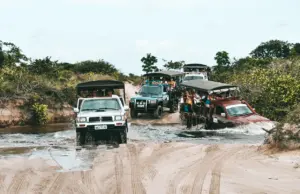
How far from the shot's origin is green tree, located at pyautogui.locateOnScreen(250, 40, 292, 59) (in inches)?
2653

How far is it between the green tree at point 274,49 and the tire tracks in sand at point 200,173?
55820mm

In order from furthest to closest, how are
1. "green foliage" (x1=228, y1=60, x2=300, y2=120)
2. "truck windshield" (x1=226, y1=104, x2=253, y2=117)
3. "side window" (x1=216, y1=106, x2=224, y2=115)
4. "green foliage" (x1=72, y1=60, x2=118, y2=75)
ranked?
1. "green foliage" (x1=72, y1=60, x2=118, y2=75)
2. "green foliage" (x1=228, y1=60, x2=300, y2=120)
3. "side window" (x1=216, y1=106, x2=224, y2=115)
4. "truck windshield" (x1=226, y1=104, x2=253, y2=117)

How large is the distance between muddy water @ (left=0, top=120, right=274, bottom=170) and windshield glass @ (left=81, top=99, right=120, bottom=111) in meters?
1.43

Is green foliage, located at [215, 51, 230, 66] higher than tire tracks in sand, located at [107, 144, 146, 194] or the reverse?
higher

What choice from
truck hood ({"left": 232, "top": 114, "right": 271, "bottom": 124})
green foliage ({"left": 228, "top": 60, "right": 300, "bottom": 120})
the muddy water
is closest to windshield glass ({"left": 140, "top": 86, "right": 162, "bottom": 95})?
the muddy water

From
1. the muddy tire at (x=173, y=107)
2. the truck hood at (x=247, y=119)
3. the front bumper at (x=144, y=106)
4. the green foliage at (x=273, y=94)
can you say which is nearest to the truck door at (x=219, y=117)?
the truck hood at (x=247, y=119)

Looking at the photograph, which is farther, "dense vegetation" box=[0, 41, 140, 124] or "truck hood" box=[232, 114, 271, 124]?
"dense vegetation" box=[0, 41, 140, 124]

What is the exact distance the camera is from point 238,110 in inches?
811

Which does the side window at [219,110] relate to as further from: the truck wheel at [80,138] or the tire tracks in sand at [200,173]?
the truck wheel at [80,138]

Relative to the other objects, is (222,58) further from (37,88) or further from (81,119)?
(81,119)

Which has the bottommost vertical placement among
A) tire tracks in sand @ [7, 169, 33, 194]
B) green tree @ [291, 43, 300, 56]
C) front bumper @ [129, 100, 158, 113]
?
tire tracks in sand @ [7, 169, 33, 194]

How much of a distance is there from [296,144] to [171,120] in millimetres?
15262

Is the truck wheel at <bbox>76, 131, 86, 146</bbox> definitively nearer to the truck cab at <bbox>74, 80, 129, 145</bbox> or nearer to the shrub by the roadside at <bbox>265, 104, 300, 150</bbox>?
the truck cab at <bbox>74, 80, 129, 145</bbox>

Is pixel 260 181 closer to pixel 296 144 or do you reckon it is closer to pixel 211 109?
pixel 296 144
